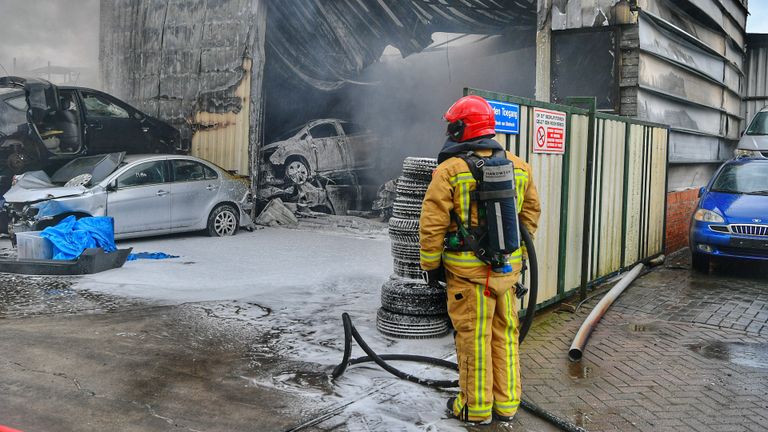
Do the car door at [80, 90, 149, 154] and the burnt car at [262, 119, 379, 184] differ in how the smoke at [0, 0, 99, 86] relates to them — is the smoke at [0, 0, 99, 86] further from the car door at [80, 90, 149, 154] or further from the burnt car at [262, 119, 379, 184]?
the burnt car at [262, 119, 379, 184]

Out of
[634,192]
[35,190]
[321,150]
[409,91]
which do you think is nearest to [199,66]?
[321,150]

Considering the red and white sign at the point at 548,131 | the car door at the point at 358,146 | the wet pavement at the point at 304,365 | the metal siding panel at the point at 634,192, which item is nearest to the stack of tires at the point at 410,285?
the wet pavement at the point at 304,365

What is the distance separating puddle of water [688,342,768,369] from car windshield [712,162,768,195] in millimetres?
4020

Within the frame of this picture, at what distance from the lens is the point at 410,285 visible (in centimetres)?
575

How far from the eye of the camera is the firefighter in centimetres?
388

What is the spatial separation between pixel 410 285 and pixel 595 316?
5.99 ft

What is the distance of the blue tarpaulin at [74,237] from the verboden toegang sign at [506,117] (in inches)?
222

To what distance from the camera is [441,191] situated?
386 cm

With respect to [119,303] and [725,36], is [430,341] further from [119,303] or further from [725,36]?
[725,36]

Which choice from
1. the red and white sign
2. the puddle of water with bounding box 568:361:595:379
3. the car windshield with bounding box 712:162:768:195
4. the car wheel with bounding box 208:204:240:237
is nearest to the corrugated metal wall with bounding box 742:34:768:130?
the car windshield with bounding box 712:162:768:195

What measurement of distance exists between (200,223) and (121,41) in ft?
20.3

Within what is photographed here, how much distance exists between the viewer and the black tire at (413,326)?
224 inches

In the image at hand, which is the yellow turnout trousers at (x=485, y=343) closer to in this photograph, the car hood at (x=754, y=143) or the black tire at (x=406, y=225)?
the black tire at (x=406, y=225)

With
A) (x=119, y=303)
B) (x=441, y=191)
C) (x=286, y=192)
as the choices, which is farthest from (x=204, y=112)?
(x=441, y=191)
